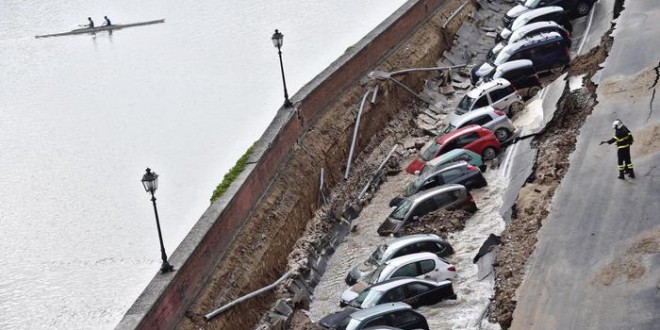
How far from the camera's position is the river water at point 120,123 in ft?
91.1

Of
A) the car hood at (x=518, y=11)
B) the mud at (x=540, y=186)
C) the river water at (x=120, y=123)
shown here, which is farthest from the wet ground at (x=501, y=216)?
the car hood at (x=518, y=11)

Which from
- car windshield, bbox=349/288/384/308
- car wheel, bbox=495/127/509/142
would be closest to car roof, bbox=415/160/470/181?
car wheel, bbox=495/127/509/142

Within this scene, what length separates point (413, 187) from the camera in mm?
27078

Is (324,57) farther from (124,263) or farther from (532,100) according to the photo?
(124,263)

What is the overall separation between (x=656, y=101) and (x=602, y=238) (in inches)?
271

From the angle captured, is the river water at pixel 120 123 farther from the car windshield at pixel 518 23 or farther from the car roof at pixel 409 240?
the car windshield at pixel 518 23

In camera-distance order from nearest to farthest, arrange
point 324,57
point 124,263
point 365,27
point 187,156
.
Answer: point 124,263 < point 187,156 < point 324,57 < point 365,27

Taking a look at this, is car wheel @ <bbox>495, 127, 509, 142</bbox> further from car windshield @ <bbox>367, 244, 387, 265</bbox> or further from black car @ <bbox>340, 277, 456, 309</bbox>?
black car @ <bbox>340, 277, 456, 309</bbox>

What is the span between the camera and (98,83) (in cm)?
4634

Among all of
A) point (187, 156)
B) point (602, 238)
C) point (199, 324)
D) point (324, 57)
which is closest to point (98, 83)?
point (324, 57)

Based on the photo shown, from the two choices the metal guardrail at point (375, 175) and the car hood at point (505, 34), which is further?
the car hood at point (505, 34)

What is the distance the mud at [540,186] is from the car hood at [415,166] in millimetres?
3625

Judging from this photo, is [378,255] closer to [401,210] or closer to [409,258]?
[409,258]

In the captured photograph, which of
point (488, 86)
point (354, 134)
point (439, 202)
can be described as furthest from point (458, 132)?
point (354, 134)
